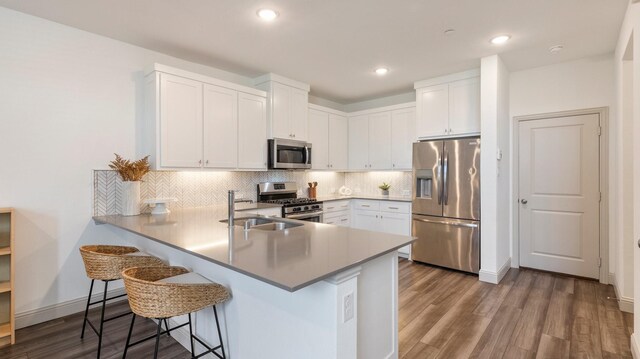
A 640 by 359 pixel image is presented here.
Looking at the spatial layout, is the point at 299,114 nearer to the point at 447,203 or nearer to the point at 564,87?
the point at 447,203

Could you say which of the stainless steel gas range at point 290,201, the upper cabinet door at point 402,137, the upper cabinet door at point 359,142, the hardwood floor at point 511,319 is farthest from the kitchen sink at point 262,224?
the upper cabinet door at point 359,142

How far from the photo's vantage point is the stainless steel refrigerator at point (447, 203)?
152 inches

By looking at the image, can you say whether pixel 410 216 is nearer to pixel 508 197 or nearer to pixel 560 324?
pixel 508 197

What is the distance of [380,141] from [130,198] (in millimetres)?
3664

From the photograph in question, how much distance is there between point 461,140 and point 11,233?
4.51m

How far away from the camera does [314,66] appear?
3.89m

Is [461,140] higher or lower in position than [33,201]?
higher

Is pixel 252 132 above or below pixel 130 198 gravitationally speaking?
above

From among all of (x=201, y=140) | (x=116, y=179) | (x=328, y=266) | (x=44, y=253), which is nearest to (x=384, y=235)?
(x=328, y=266)

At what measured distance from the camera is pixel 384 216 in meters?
4.79

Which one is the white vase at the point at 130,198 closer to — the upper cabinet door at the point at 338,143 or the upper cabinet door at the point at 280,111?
the upper cabinet door at the point at 280,111

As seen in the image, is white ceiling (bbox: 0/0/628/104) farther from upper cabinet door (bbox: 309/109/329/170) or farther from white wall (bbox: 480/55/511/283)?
upper cabinet door (bbox: 309/109/329/170)

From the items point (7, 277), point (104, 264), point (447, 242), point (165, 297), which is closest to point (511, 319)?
point (447, 242)

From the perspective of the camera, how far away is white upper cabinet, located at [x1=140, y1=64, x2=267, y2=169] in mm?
3133
